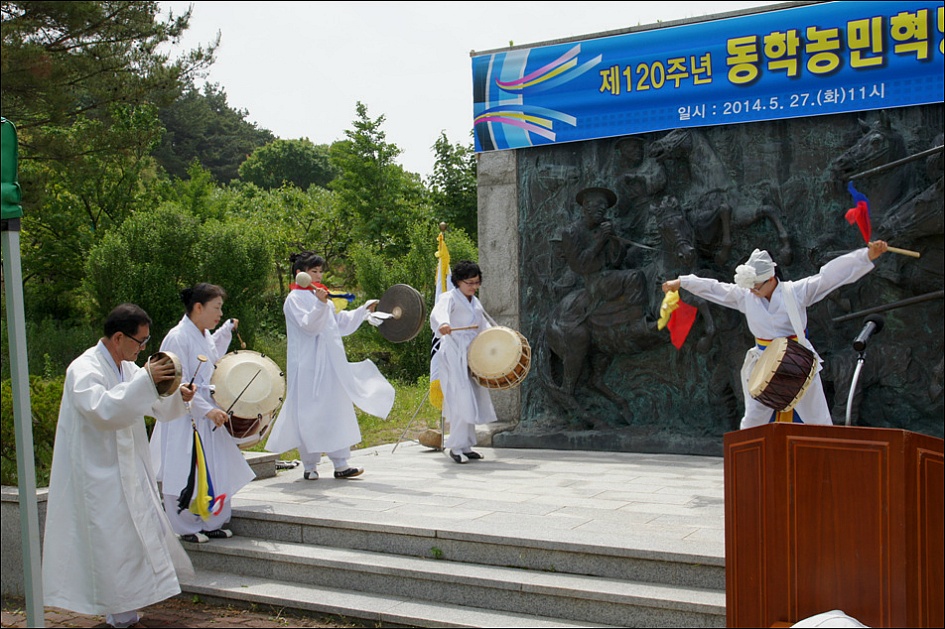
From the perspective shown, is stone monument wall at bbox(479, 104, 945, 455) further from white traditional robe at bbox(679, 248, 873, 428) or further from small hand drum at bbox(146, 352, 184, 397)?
small hand drum at bbox(146, 352, 184, 397)

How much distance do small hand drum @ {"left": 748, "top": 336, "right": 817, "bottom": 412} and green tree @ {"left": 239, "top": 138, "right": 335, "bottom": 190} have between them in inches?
1438

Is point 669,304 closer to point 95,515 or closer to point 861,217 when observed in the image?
point 861,217

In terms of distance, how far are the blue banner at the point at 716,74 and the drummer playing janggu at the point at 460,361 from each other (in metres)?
2.03

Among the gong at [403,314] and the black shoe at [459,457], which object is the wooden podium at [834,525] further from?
the black shoe at [459,457]

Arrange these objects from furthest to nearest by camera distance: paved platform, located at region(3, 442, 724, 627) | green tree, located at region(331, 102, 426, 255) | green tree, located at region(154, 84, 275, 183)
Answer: green tree, located at region(154, 84, 275, 183) → green tree, located at region(331, 102, 426, 255) → paved platform, located at region(3, 442, 724, 627)

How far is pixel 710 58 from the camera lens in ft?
31.2

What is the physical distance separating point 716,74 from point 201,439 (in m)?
6.11

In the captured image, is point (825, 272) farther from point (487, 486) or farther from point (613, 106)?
point (613, 106)

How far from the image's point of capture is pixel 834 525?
3801mm

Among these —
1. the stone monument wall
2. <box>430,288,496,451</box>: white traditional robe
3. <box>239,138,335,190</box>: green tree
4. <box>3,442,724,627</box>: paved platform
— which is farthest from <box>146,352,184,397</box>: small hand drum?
<box>239,138,335,190</box>: green tree

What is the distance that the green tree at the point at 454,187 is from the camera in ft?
82.7

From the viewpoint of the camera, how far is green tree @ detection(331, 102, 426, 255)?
24.8 meters

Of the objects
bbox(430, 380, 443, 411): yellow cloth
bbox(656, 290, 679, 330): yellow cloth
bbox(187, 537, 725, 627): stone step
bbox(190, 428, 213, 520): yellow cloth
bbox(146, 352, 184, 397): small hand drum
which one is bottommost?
bbox(187, 537, 725, 627): stone step

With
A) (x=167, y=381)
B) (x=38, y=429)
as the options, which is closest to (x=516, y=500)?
(x=167, y=381)
